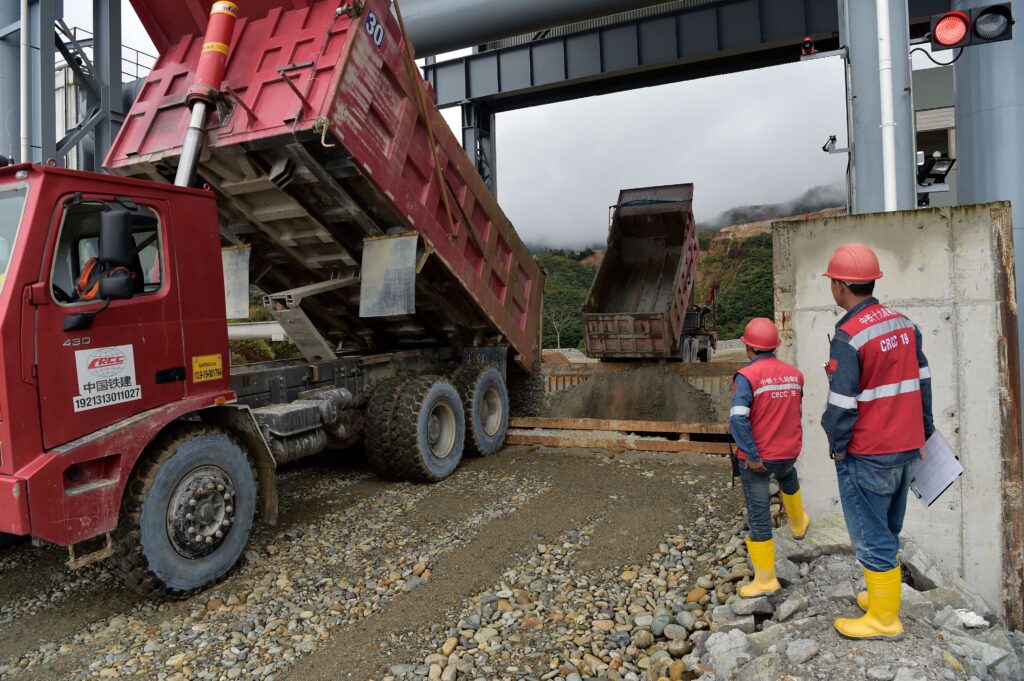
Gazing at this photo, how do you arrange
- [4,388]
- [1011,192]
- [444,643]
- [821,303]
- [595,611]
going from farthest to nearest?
[1011,192]
[821,303]
[595,611]
[444,643]
[4,388]

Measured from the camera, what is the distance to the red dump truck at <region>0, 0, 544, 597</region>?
3.36 m

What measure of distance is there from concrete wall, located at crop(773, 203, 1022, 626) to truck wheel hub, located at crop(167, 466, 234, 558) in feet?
Answer: 12.8

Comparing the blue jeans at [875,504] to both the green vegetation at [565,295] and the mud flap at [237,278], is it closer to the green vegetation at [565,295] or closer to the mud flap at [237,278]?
the mud flap at [237,278]

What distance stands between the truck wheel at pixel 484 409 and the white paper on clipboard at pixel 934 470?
450 cm

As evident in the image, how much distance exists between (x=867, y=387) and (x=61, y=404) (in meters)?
3.69

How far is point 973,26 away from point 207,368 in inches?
216

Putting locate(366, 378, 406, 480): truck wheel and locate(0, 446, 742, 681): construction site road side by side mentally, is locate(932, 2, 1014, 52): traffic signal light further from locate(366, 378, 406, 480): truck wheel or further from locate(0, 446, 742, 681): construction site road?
locate(366, 378, 406, 480): truck wheel

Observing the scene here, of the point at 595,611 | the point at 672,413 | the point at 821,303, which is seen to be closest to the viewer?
the point at 595,611

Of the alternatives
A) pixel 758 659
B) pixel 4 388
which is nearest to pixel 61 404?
pixel 4 388

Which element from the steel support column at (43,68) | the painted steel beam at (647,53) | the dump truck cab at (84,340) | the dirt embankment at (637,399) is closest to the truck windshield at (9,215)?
the dump truck cab at (84,340)

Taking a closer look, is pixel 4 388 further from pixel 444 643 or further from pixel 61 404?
pixel 444 643

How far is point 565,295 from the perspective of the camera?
38031mm

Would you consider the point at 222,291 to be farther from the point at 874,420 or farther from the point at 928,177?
the point at 928,177

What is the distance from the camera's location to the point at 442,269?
6.01 meters
